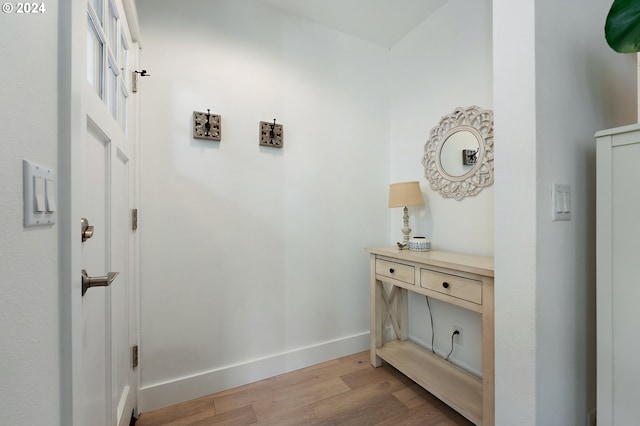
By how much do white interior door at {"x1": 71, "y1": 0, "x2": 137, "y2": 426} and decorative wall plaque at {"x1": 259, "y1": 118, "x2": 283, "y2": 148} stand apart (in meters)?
0.72

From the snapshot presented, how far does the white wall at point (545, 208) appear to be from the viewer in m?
0.92

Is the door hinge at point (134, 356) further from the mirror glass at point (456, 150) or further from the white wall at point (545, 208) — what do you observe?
the mirror glass at point (456, 150)

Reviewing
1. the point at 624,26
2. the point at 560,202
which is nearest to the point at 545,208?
the point at 560,202

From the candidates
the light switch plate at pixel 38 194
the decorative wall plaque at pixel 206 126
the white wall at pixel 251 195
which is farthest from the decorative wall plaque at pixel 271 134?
the light switch plate at pixel 38 194

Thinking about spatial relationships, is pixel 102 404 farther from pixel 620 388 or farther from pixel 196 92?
pixel 620 388

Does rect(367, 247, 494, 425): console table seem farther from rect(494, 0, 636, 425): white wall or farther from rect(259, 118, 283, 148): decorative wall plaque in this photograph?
rect(259, 118, 283, 148): decorative wall plaque

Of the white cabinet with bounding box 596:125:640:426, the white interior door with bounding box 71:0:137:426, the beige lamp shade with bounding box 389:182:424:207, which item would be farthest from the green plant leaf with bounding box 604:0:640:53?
the white interior door with bounding box 71:0:137:426

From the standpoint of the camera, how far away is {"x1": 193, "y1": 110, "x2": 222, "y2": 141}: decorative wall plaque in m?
1.59

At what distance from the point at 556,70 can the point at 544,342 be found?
3.25 ft

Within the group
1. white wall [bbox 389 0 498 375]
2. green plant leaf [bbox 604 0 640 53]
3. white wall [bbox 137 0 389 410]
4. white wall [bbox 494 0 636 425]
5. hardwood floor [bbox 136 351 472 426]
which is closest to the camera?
green plant leaf [bbox 604 0 640 53]

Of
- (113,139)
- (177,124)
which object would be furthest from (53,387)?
(177,124)

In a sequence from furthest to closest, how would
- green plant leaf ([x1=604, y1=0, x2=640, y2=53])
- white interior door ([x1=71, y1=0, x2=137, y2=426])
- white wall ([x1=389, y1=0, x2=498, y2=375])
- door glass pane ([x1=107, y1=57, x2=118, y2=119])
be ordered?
white wall ([x1=389, y1=0, x2=498, y2=375]) → door glass pane ([x1=107, y1=57, x2=118, y2=119]) → green plant leaf ([x1=604, y1=0, x2=640, y2=53]) → white interior door ([x1=71, y1=0, x2=137, y2=426])

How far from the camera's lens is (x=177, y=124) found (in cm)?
157

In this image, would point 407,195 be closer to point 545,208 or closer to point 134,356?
point 545,208
